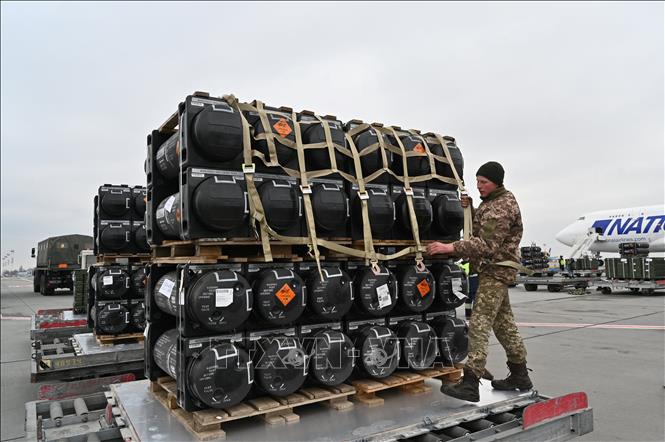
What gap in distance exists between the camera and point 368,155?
152 inches

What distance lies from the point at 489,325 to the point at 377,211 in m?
1.28

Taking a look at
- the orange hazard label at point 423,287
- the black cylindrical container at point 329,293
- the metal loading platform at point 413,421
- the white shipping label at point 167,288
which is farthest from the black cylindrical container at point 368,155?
the metal loading platform at point 413,421

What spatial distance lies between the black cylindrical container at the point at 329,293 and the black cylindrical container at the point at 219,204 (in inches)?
28.3

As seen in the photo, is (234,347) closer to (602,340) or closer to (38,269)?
(602,340)

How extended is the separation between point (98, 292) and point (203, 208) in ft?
14.8

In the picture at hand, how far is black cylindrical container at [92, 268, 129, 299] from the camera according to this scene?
6.63m

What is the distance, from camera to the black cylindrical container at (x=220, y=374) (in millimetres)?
2955

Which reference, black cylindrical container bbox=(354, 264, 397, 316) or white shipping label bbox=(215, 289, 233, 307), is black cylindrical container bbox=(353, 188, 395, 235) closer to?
black cylindrical container bbox=(354, 264, 397, 316)

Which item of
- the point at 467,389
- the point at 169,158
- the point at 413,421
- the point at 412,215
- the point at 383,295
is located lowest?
the point at 413,421

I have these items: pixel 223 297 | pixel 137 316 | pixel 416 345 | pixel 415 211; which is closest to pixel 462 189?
pixel 415 211

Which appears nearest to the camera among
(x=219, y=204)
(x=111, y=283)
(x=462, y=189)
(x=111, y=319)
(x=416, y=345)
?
(x=219, y=204)

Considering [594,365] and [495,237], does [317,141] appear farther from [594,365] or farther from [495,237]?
[594,365]

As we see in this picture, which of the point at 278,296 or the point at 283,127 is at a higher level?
the point at 283,127

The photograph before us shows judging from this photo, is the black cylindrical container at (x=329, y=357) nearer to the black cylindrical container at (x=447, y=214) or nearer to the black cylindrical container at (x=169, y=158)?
the black cylindrical container at (x=447, y=214)
